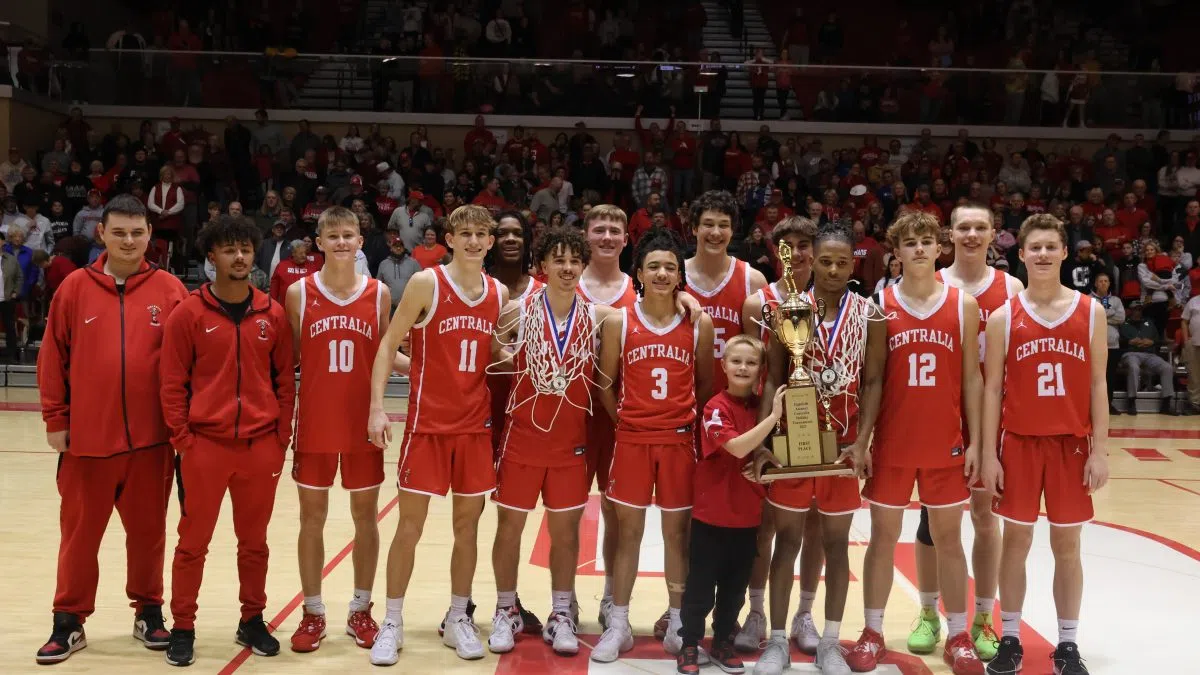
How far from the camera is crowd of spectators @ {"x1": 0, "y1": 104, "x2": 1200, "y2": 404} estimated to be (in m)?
14.3

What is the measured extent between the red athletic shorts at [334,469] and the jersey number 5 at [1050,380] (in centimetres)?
310

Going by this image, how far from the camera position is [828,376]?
4.99m

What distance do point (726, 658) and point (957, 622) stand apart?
1.13 metres

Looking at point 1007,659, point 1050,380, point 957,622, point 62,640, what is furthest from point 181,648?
point 1050,380

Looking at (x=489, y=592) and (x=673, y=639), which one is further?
(x=489, y=592)

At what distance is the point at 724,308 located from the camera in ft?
18.4

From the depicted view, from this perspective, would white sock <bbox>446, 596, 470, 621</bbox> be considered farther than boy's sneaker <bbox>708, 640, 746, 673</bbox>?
Yes

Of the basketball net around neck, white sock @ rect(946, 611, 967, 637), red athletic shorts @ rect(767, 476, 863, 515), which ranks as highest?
the basketball net around neck

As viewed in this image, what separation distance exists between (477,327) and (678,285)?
1.00 meters

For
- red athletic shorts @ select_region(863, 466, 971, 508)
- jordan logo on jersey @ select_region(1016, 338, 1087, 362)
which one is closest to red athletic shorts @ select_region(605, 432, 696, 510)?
red athletic shorts @ select_region(863, 466, 971, 508)

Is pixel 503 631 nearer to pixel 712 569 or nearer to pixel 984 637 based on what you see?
pixel 712 569

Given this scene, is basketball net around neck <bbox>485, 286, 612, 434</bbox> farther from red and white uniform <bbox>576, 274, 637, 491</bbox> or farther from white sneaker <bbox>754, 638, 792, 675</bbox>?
white sneaker <bbox>754, 638, 792, 675</bbox>

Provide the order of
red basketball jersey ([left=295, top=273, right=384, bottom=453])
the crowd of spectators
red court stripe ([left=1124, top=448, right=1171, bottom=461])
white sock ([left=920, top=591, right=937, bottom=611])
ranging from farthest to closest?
the crowd of spectators
red court stripe ([left=1124, top=448, right=1171, bottom=461])
white sock ([left=920, top=591, right=937, bottom=611])
red basketball jersey ([left=295, top=273, right=384, bottom=453])

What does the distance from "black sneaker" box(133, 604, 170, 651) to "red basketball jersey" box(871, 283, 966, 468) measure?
11.5ft
